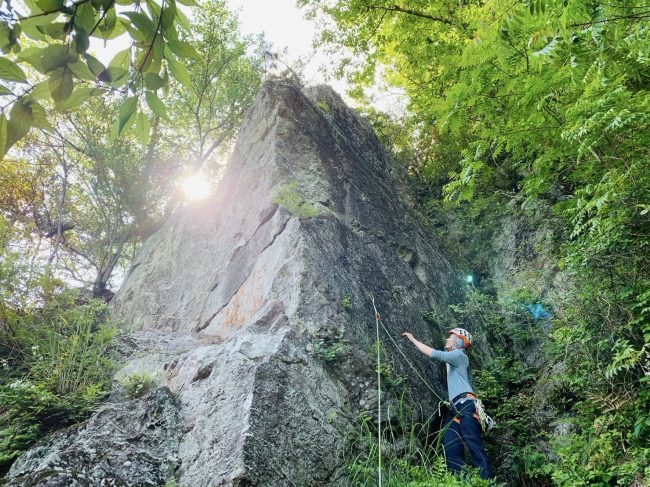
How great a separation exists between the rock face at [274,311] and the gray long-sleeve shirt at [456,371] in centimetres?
37

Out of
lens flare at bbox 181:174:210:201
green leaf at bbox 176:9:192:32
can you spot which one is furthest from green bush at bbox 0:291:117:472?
lens flare at bbox 181:174:210:201

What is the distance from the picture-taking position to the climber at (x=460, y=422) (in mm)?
4301

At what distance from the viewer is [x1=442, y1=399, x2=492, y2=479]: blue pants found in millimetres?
4270

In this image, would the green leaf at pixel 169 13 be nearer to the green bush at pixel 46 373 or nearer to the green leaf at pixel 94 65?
the green leaf at pixel 94 65

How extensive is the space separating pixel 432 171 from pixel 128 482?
1067 centimetres

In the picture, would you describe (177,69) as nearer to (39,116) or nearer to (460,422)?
(39,116)

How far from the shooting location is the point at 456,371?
16.4ft

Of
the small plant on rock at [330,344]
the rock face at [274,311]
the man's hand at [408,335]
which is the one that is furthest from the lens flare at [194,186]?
the small plant on rock at [330,344]

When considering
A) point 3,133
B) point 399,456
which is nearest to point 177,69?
point 3,133

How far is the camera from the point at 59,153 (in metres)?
11.4

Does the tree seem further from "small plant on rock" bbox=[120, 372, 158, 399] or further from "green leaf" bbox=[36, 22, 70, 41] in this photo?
"green leaf" bbox=[36, 22, 70, 41]

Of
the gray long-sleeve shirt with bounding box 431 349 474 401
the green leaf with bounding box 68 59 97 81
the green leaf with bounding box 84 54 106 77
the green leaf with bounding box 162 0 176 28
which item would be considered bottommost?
the gray long-sleeve shirt with bounding box 431 349 474 401

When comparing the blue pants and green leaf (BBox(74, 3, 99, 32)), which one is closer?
green leaf (BBox(74, 3, 99, 32))

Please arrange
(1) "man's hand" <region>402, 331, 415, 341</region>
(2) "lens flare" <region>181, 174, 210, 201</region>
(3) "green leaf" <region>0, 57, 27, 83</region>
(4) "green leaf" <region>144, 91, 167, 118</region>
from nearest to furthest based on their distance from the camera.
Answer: (3) "green leaf" <region>0, 57, 27, 83</region> < (4) "green leaf" <region>144, 91, 167, 118</region> < (1) "man's hand" <region>402, 331, 415, 341</region> < (2) "lens flare" <region>181, 174, 210, 201</region>
